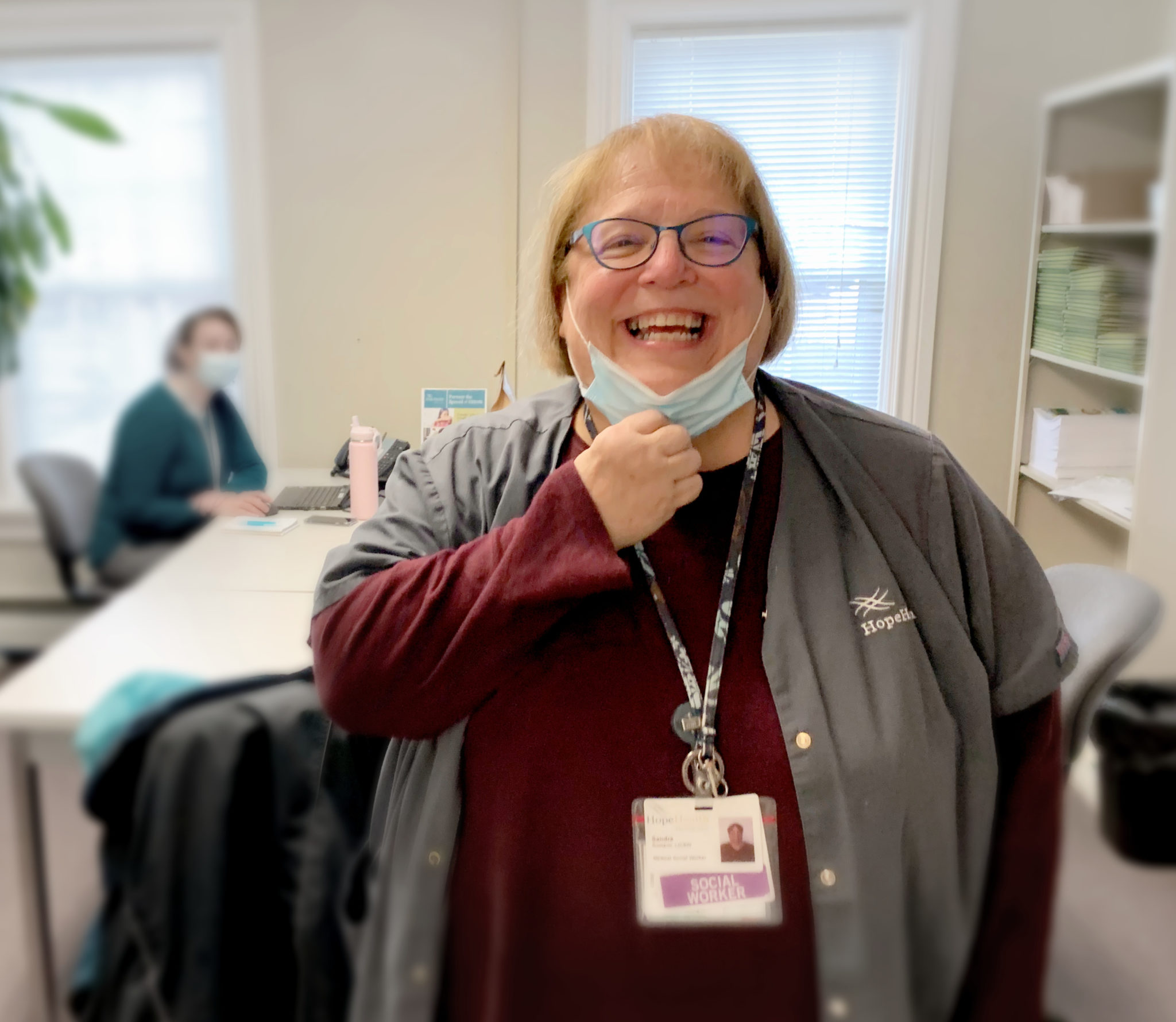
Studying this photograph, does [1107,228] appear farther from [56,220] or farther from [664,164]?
[56,220]

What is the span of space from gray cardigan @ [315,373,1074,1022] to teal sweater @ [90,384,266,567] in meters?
0.11

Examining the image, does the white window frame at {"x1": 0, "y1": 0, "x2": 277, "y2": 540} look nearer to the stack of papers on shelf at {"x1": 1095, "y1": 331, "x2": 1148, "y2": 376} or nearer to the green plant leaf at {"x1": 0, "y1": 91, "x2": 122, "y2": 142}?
the green plant leaf at {"x1": 0, "y1": 91, "x2": 122, "y2": 142}

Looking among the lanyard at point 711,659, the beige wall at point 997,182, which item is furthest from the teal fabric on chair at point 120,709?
the beige wall at point 997,182

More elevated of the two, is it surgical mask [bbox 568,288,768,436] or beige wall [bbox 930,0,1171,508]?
beige wall [bbox 930,0,1171,508]

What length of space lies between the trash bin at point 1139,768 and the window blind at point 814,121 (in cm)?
35

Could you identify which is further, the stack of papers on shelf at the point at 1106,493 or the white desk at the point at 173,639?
the stack of papers on shelf at the point at 1106,493

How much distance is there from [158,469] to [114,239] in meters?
0.15

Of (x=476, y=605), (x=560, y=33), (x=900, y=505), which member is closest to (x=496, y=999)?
(x=476, y=605)

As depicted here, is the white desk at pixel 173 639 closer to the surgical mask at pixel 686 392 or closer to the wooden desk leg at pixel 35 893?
the wooden desk leg at pixel 35 893

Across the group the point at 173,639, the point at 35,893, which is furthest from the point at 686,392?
the point at 35,893

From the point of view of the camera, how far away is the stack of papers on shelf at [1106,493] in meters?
0.62

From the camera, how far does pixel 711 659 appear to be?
0.64 m

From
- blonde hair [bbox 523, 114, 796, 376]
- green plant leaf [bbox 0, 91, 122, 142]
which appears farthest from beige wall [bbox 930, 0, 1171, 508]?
green plant leaf [bbox 0, 91, 122, 142]

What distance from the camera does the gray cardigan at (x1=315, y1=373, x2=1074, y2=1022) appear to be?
0.62 m
